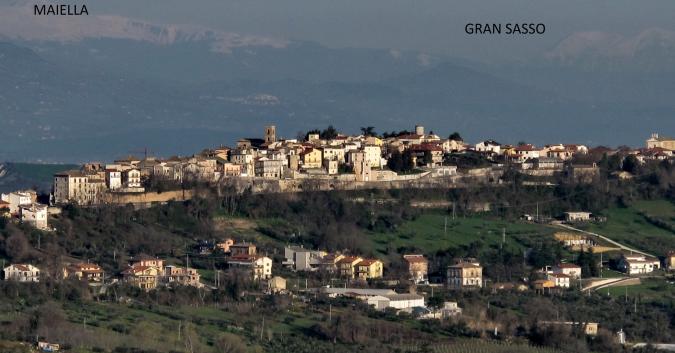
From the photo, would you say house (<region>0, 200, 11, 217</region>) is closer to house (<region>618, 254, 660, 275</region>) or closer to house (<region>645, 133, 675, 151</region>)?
house (<region>618, 254, 660, 275</region>)

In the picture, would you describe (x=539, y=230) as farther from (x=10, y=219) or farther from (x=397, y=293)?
(x=10, y=219)

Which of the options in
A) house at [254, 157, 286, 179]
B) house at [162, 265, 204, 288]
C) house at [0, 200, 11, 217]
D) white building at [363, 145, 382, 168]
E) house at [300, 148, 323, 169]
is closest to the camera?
house at [162, 265, 204, 288]

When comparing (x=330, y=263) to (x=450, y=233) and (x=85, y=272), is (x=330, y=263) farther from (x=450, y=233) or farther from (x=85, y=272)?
(x=85, y=272)

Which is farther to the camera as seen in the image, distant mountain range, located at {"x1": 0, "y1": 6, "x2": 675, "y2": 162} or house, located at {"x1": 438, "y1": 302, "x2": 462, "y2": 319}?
distant mountain range, located at {"x1": 0, "y1": 6, "x2": 675, "y2": 162}

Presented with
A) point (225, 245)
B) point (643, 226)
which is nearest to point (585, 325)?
point (225, 245)

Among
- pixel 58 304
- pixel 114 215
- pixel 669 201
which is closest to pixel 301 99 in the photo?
pixel 669 201

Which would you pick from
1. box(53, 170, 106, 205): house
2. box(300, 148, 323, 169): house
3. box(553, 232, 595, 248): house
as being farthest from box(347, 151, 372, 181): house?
box(53, 170, 106, 205): house
